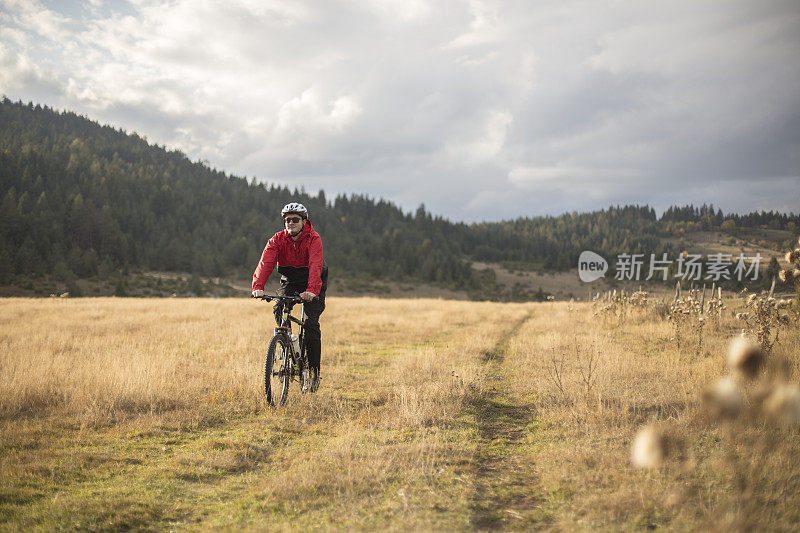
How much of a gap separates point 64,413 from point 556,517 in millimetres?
7227

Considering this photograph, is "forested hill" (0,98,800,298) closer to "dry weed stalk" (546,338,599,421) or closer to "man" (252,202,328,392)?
"dry weed stalk" (546,338,599,421)

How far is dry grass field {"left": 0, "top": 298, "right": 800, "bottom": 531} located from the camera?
3523 millimetres

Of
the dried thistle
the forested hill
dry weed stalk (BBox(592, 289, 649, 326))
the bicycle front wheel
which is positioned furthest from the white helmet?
the forested hill

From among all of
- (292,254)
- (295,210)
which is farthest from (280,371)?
(295,210)

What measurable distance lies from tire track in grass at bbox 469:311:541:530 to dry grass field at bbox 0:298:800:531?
30 mm

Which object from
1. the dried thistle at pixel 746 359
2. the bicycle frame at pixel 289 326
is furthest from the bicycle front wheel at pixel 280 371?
the dried thistle at pixel 746 359

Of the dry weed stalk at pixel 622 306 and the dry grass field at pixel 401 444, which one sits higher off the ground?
the dry weed stalk at pixel 622 306

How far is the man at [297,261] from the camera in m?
6.96

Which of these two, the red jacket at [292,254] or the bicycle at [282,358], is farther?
the red jacket at [292,254]

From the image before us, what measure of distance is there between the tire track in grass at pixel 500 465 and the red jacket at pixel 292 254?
3.42 metres

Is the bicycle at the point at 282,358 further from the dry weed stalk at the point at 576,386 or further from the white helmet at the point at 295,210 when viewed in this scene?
the dry weed stalk at the point at 576,386

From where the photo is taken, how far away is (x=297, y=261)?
23.6ft

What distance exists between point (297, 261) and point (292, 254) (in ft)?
0.48

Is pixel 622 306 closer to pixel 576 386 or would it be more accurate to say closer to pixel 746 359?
pixel 576 386
